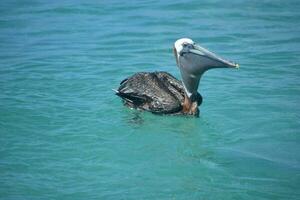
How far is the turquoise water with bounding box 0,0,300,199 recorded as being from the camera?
6355mm

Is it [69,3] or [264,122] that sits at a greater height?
[69,3]

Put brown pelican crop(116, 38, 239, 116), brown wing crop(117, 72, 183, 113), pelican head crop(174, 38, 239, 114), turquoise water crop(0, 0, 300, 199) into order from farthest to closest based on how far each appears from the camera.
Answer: brown wing crop(117, 72, 183, 113) < brown pelican crop(116, 38, 239, 116) < pelican head crop(174, 38, 239, 114) < turquoise water crop(0, 0, 300, 199)

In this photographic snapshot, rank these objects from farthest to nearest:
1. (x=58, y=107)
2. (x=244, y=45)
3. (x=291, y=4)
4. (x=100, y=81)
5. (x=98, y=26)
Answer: (x=291, y=4) < (x=98, y=26) < (x=244, y=45) < (x=100, y=81) < (x=58, y=107)

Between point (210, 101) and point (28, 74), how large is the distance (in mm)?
3544

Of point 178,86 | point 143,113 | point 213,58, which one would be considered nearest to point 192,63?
point 213,58

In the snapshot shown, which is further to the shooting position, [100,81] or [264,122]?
[100,81]

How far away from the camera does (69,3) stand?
50.7ft

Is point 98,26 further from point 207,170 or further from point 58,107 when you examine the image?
point 207,170

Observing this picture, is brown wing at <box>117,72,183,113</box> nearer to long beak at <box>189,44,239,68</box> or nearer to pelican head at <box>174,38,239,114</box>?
pelican head at <box>174,38,239,114</box>

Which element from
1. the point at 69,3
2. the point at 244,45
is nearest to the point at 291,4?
the point at 244,45

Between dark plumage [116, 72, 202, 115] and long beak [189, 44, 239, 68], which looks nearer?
long beak [189, 44, 239, 68]

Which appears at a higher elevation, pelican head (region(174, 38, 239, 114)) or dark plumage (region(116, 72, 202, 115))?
pelican head (region(174, 38, 239, 114))

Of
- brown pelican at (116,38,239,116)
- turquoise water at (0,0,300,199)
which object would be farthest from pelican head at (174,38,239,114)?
turquoise water at (0,0,300,199)

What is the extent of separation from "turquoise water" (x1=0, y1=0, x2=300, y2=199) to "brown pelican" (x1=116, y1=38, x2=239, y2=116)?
21 cm
